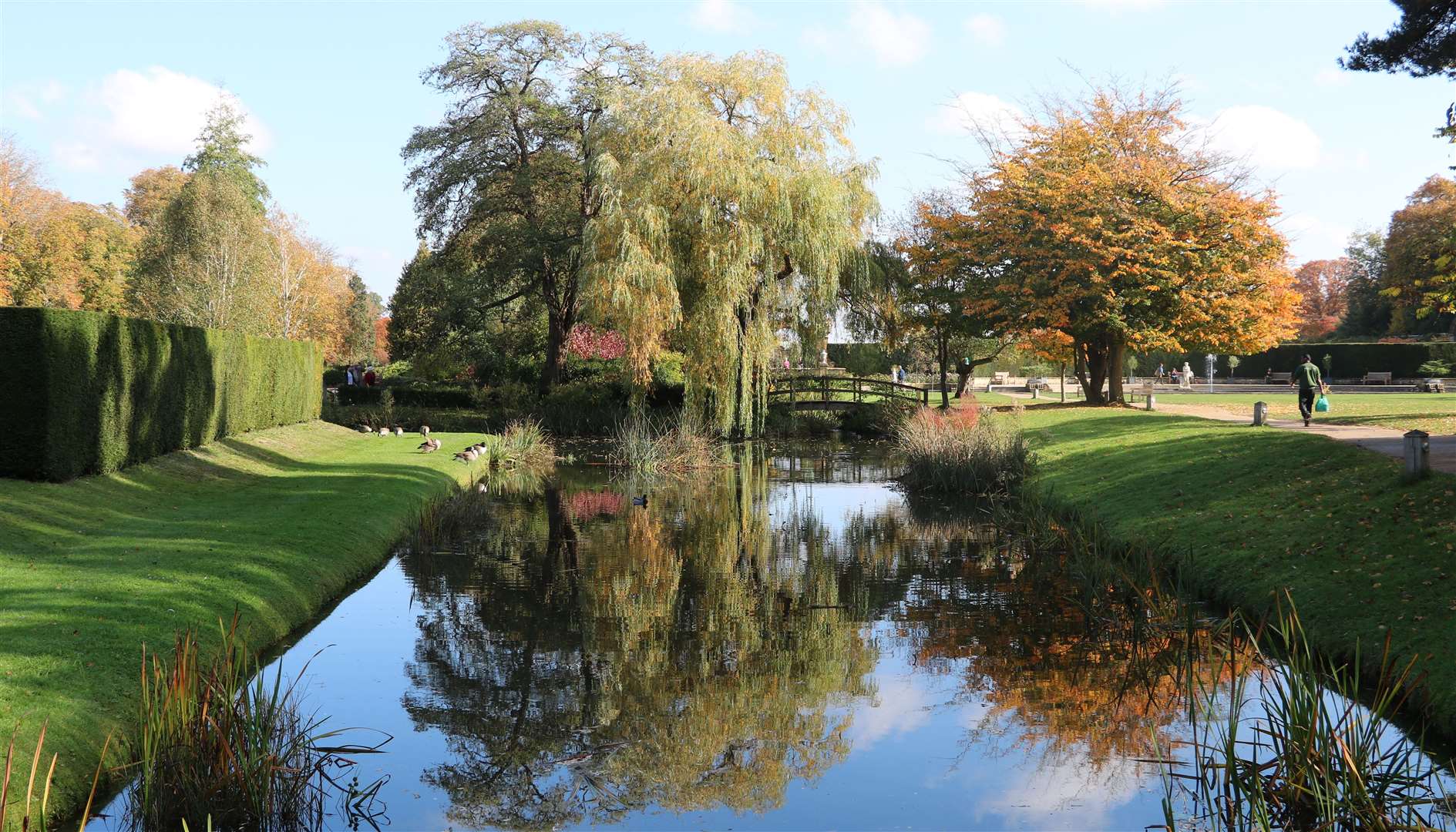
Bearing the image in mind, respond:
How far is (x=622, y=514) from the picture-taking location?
58.5ft

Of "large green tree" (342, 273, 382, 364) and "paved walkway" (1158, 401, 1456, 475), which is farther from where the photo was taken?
"large green tree" (342, 273, 382, 364)

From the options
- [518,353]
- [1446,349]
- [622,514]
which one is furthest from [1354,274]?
[622,514]

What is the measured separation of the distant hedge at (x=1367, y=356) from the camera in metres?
49.2

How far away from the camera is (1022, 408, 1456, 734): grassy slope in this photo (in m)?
8.89

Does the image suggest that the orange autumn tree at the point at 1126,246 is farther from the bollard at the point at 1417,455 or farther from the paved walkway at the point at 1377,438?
the bollard at the point at 1417,455

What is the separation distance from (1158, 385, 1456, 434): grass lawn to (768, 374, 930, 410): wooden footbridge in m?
8.14

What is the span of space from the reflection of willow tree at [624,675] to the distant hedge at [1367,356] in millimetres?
44569

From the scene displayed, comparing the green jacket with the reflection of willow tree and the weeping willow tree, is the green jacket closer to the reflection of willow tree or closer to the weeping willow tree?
the weeping willow tree

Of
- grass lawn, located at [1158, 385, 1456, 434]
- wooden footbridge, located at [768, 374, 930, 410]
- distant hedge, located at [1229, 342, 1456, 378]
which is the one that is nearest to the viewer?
grass lawn, located at [1158, 385, 1456, 434]

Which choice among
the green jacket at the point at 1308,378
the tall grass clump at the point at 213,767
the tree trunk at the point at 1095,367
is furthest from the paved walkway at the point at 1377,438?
the tall grass clump at the point at 213,767

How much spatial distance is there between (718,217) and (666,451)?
17.5 feet

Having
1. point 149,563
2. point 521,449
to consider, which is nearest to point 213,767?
point 149,563

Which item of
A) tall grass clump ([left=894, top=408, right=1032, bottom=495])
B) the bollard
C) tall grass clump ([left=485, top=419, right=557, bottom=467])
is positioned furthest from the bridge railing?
the bollard

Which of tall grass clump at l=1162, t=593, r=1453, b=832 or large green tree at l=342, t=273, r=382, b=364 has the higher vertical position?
large green tree at l=342, t=273, r=382, b=364
